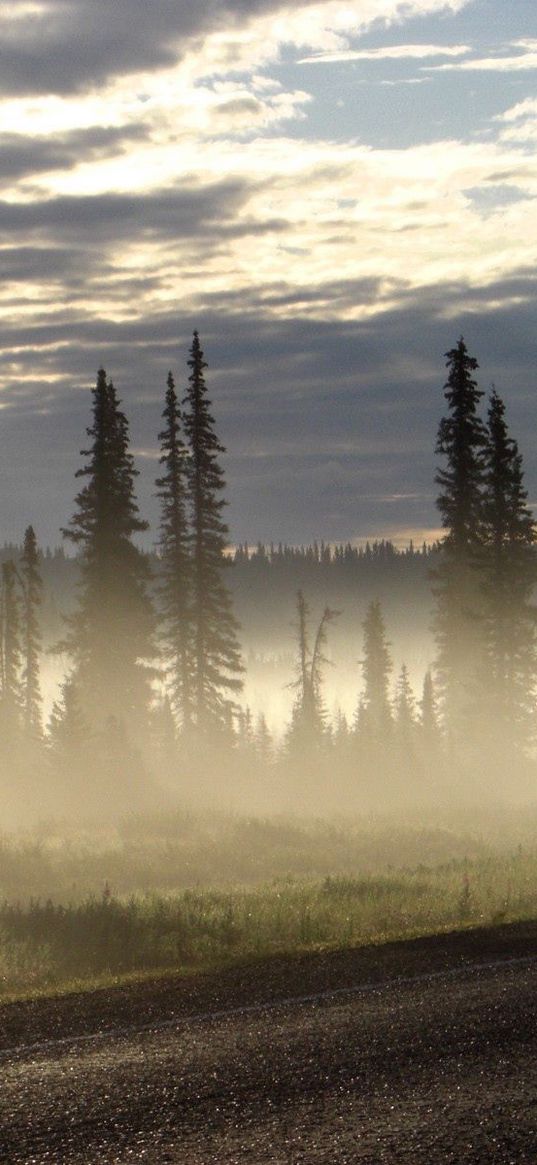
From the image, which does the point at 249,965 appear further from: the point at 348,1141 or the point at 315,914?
the point at 348,1141

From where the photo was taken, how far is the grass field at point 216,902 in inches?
544

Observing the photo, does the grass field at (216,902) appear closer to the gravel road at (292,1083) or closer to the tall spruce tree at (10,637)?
the gravel road at (292,1083)

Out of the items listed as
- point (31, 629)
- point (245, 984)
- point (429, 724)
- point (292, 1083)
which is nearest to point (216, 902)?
point (245, 984)

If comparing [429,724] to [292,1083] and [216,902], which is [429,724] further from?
[292,1083]

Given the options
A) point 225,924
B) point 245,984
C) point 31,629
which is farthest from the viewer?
point 31,629

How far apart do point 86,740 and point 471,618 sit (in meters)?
17.0

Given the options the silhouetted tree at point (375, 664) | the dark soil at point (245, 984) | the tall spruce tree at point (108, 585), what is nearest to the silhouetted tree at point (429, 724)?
the silhouetted tree at point (375, 664)

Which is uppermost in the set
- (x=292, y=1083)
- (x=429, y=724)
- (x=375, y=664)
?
(x=292, y=1083)

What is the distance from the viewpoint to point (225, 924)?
1533 cm

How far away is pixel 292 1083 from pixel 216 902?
10092 mm

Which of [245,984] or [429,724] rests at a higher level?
→ [245,984]

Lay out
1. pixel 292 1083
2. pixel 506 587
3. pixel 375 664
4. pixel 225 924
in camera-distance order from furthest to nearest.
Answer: pixel 375 664 < pixel 506 587 < pixel 225 924 < pixel 292 1083

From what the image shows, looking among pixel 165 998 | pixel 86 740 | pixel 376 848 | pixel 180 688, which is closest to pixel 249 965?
pixel 165 998

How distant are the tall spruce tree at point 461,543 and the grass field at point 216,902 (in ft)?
62.0
